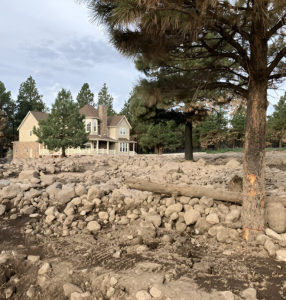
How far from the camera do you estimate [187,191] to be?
16.5 feet

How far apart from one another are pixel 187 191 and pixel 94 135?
2733 centimetres

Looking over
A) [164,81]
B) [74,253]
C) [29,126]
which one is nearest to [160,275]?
[74,253]

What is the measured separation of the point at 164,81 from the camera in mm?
5703

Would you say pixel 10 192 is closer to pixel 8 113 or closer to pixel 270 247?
pixel 270 247

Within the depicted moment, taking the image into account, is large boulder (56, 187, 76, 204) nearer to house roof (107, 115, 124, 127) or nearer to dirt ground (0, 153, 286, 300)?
dirt ground (0, 153, 286, 300)

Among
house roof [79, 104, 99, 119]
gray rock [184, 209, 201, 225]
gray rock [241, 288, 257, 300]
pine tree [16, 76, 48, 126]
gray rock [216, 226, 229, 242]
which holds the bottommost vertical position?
gray rock [241, 288, 257, 300]

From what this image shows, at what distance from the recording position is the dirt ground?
272cm

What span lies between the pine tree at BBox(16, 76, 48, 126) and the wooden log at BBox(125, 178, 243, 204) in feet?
125

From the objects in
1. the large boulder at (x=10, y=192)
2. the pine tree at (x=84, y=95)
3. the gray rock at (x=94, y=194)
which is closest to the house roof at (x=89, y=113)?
the pine tree at (x=84, y=95)

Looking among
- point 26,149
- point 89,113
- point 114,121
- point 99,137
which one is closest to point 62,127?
point 99,137

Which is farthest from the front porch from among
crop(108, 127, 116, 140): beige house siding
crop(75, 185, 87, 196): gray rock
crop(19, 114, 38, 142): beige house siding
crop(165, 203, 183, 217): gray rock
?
crop(165, 203, 183, 217): gray rock

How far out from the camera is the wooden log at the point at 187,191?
4730mm

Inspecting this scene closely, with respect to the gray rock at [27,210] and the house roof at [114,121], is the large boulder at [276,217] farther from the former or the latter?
the house roof at [114,121]

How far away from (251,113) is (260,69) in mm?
656
